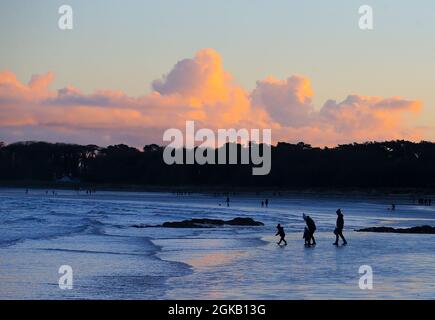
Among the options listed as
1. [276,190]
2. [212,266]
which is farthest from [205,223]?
[276,190]

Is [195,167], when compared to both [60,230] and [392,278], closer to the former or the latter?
[60,230]

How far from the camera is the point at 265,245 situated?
28.8 m

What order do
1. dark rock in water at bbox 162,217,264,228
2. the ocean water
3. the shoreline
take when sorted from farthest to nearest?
the shoreline < dark rock in water at bbox 162,217,264,228 < the ocean water

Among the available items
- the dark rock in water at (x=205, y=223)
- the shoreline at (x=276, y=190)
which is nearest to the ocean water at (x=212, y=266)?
the dark rock in water at (x=205, y=223)

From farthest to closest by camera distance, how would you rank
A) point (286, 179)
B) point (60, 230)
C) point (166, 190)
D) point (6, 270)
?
1. point (166, 190)
2. point (286, 179)
3. point (60, 230)
4. point (6, 270)

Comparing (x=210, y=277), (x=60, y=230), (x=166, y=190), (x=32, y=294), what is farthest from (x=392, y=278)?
(x=166, y=190)

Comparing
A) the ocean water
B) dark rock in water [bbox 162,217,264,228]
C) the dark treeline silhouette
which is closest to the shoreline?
the dark treeline silhouette

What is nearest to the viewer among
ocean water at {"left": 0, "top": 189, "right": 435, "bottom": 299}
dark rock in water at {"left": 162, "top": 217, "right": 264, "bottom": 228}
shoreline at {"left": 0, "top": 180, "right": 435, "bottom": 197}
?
ocean water at {"left": 0, "top": 189, "right": 435, "bottom": 299}

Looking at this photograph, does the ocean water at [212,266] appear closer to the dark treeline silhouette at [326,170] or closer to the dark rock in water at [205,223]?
the dark rock in water at [205,223]

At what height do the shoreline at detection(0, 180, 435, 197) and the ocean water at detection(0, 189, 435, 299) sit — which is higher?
the shoreline at detection(0, 180, 435, 197)

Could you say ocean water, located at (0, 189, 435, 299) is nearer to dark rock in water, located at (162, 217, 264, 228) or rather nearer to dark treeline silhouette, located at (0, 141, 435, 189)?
dark rock in water, located at (162, 217, 264, 228)

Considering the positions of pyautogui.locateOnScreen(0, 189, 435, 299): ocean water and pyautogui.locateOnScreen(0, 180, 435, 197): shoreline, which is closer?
pyautogui.locateOnScreen(0, 189, 435, 299): ocean water

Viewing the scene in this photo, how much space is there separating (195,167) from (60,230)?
474 feet

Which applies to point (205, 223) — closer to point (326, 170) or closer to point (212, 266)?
point (212, 266)
